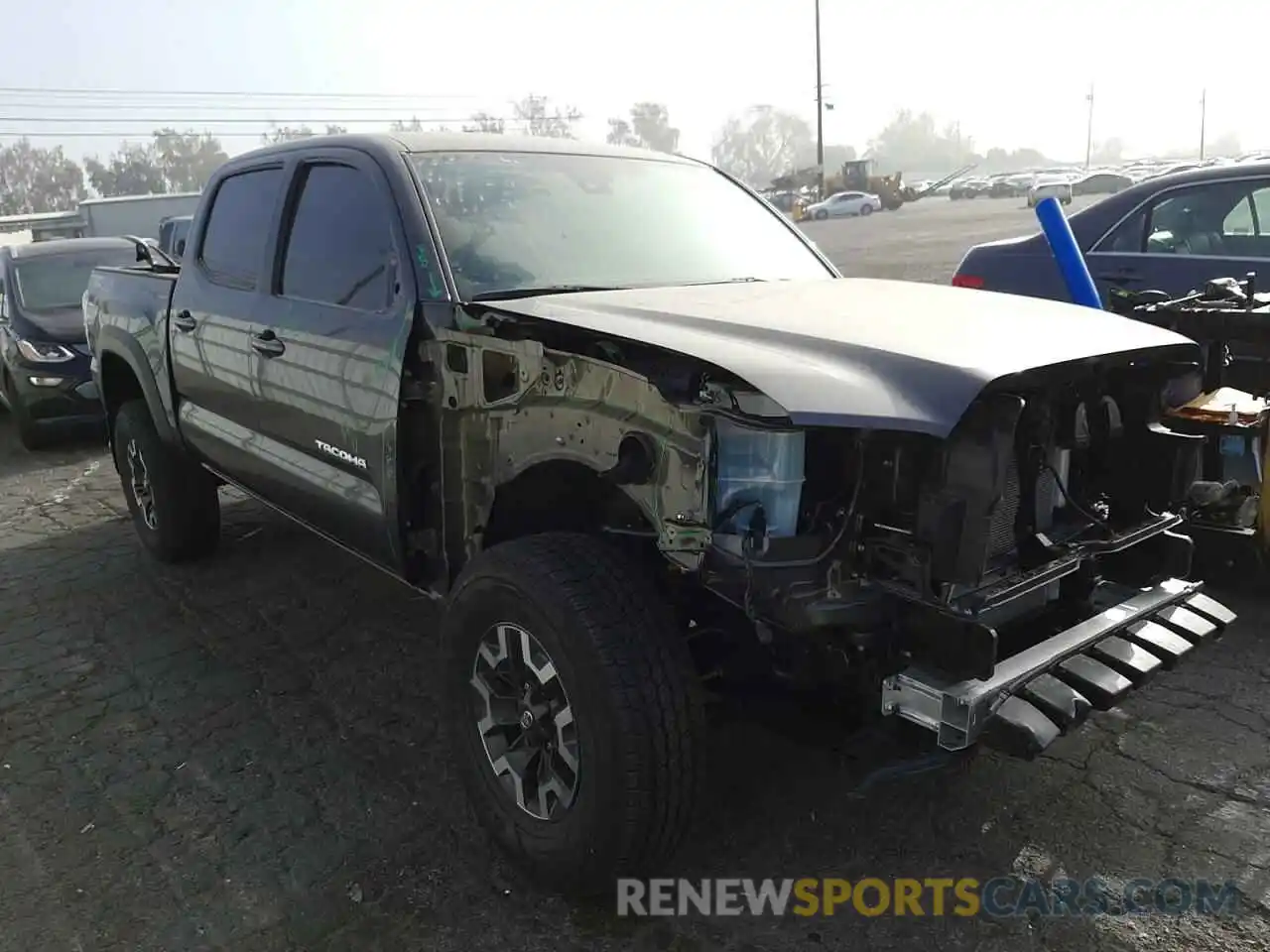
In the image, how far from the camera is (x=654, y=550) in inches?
110

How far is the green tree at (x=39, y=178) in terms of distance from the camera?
94.5 meters

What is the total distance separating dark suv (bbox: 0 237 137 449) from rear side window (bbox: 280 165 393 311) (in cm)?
502

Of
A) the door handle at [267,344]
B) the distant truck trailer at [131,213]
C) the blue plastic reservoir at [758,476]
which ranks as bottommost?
the blue plastic reservoir at [758,476]

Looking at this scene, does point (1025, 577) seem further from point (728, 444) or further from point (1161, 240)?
point (1161, 240)

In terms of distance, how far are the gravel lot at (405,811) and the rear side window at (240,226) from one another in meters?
1.53

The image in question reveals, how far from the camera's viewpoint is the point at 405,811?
3.05 meters

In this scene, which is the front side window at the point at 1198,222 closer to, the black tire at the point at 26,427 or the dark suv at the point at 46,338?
the dark suv at the point at 46,338

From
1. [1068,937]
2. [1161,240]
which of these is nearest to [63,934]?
[1068,937]

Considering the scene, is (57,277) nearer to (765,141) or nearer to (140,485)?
(140,485)

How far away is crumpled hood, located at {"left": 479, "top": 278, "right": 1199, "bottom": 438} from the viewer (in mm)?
2094

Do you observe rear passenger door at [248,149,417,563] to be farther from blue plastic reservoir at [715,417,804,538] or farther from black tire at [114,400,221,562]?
black tire at [114,400,221,562]

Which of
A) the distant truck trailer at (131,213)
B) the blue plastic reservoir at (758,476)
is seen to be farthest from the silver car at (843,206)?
the blue plastic reservoir at (758,476)

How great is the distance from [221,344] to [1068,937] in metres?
3.59

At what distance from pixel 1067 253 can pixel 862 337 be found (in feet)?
5.89
